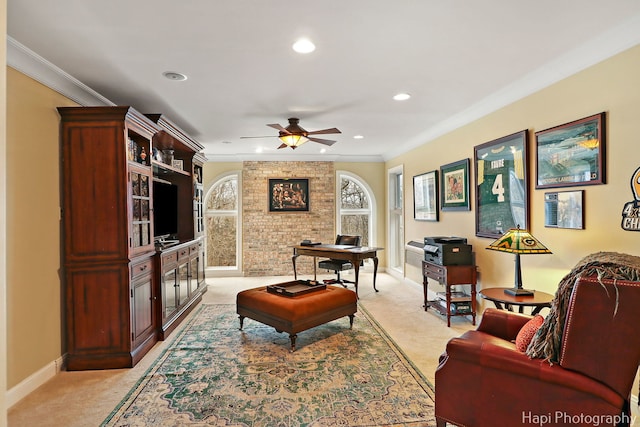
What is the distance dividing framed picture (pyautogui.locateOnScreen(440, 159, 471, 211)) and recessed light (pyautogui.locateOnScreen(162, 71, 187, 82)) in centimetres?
325

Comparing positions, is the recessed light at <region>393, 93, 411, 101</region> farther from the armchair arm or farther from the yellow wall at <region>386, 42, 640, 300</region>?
the armchair arm

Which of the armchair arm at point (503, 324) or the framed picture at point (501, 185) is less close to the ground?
the framed picture at point (501, 185)

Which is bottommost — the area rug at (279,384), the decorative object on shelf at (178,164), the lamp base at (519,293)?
the area rug at (279,384)

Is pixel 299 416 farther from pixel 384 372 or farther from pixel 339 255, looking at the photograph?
pixel 339 255

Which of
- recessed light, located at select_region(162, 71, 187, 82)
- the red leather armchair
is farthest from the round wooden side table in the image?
recessed light, located at select_region(162, 71, 187, 82)

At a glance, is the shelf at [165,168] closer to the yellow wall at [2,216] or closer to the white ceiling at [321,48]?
the white ceiling at [321,48]

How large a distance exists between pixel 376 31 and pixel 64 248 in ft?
9.82

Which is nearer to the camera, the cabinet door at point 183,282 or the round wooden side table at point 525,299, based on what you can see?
the round wooden side table at point 525,299

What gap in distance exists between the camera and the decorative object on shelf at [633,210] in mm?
2179

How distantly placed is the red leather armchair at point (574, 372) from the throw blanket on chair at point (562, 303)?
1.3 inches

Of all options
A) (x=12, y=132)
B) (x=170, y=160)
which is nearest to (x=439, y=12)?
(x=12, y=132)

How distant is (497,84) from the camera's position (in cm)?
321

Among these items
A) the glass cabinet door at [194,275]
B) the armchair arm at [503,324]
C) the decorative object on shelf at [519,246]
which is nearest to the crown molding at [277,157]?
the glass cabinet door at [194,275]

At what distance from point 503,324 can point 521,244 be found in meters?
0.82
